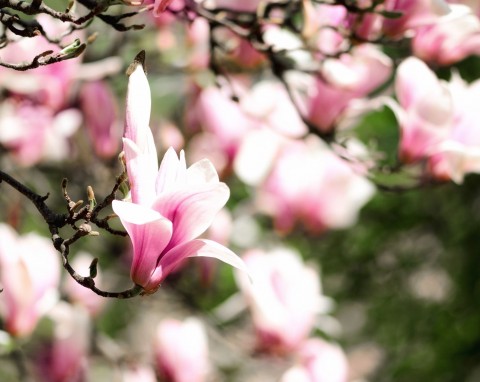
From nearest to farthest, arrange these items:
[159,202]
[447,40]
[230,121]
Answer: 1. [159,202]
2. [447,40]
3. [230,121]

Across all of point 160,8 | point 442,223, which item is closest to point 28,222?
point 442,223

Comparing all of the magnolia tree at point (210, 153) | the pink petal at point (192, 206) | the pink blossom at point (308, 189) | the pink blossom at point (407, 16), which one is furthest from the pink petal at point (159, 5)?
the pink blossom at point (308, 189)

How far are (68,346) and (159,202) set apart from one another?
790mm

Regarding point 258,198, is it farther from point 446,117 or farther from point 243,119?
point 446,117

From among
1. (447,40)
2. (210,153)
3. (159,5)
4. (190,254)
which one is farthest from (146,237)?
(210,153)

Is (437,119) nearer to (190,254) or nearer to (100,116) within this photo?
(190,254)

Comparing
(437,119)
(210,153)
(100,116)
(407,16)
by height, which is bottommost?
(210,153)

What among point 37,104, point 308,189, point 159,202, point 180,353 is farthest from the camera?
point 308,189

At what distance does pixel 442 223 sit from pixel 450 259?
11 cm

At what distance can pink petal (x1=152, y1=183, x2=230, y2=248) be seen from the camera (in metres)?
0.74

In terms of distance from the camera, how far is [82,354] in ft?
4.88

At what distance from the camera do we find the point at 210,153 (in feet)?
5.64

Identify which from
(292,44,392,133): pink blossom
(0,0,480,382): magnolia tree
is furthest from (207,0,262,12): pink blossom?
(292,44,392,133): pink blossom

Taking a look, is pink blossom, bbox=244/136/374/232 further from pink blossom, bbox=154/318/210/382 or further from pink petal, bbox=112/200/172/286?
pink petal, bbox=112/200/172/286
